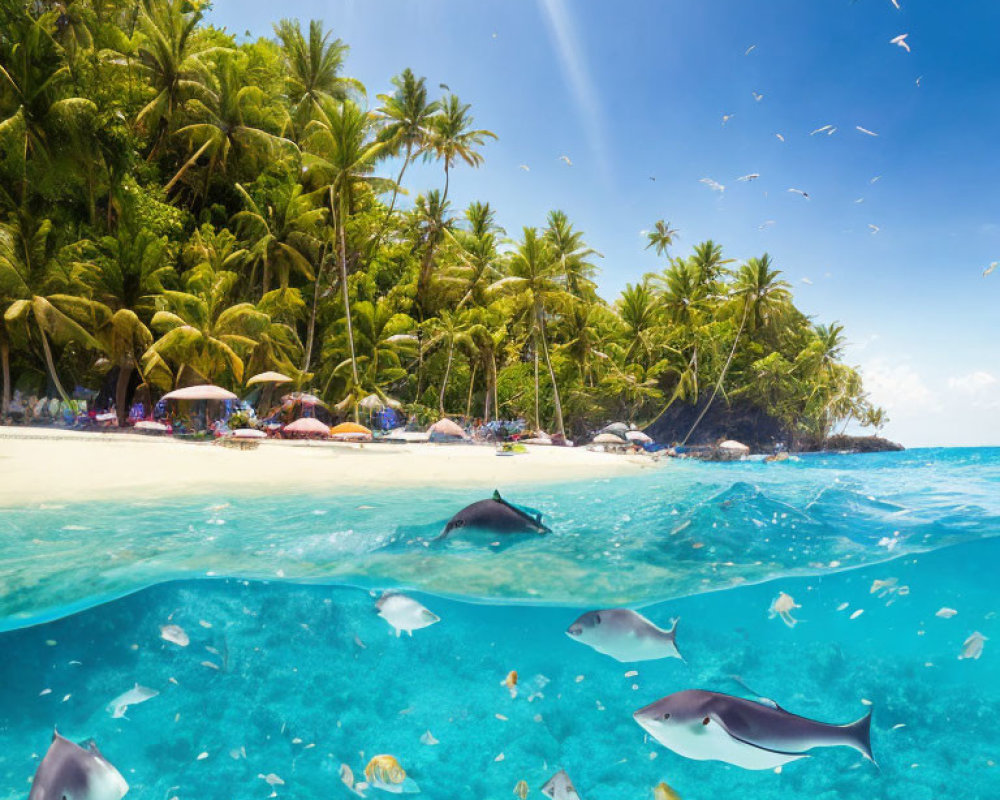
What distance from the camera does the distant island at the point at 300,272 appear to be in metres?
23.6

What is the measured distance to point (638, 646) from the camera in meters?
4.57

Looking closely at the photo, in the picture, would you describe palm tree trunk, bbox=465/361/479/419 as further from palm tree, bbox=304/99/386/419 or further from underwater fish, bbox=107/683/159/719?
underwater fish, bbox=107/683/159/719

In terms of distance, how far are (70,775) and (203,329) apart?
2425cm

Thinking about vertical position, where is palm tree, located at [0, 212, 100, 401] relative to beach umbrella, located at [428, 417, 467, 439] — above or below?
above

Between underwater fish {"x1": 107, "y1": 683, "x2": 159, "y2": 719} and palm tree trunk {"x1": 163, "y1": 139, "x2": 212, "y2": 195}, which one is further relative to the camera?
palm tree trunk {"x1": 163, "y1": 139, "x2": 212, "y2": 195}

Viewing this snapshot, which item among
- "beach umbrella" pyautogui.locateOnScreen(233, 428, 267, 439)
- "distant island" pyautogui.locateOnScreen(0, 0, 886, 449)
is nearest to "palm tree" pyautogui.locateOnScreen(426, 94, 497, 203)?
"distant island" pyautogui.locateOnScreen(0, 0, 886, 449)

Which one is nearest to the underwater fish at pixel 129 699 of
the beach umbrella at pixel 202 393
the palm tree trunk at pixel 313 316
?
the beach umbrella at pixel 202 393

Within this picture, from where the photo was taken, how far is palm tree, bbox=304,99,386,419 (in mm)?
27359

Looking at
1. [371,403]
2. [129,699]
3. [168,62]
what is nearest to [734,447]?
[371,403]

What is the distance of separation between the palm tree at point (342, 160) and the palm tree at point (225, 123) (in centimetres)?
216

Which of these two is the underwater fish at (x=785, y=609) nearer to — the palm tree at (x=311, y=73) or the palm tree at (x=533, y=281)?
the palm tree at (x=533, y=281)

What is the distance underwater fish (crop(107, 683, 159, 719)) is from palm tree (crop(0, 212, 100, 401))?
2210 centimetres

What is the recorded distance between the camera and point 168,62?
2755 cm

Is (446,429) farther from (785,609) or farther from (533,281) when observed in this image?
(785,609)
